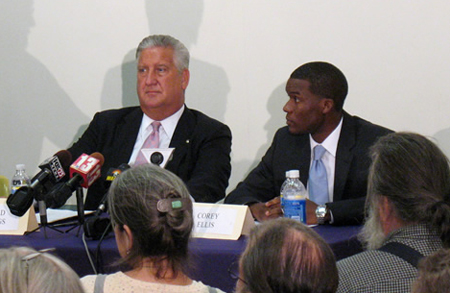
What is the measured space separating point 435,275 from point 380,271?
28.3 inches

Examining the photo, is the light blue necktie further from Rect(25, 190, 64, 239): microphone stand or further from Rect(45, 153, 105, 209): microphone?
Rect(25, 190, 64, 239): microphone stand

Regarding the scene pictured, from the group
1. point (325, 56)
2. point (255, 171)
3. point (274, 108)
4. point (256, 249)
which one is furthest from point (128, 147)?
point (256, 249)

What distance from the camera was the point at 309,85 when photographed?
3.56 meters

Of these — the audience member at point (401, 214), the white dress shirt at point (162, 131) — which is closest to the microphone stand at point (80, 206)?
the white dress shirt at point (162, 131)

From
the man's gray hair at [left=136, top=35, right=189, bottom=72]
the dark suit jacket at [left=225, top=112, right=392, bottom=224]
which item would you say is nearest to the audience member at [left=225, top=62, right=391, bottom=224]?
the dark suit jacket at [left=225, top=112, right=392, bottom=224]

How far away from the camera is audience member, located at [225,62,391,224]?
342 centimetres

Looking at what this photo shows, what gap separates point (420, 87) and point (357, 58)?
38cm

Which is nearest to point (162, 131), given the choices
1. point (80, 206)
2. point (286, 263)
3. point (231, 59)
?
point (231, 59)

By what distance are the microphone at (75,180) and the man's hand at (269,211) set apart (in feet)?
2.37

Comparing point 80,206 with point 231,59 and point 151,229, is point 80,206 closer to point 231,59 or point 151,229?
point 151,229

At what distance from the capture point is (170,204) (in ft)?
6.11

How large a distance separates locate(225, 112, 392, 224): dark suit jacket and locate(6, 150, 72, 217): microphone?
2.95ft

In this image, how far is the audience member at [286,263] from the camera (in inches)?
57.3

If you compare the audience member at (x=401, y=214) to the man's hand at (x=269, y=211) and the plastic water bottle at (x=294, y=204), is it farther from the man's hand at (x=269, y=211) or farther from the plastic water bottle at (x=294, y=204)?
the man's hand at (x=269, y=211)
